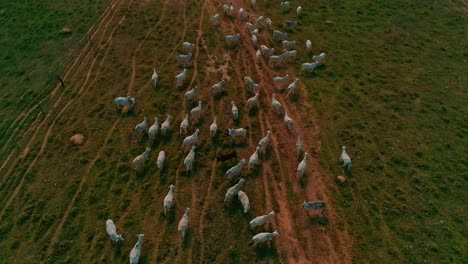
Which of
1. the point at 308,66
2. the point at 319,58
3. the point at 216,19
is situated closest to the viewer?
the point at 308,66

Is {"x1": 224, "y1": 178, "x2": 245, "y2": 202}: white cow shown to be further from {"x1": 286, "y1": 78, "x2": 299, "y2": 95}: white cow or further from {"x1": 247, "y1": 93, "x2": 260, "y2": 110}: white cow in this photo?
{"x1": 286, "y1": 78, "x2": 299, "y2": 95}: white cow

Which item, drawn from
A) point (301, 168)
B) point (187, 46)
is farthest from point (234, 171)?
point (187, 46)

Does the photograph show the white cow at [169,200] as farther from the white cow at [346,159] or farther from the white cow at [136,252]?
the white cow at [346,159]

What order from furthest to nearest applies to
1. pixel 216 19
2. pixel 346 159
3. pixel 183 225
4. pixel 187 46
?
pixel 216 19 < pixel 187 46 < pixel 346 159 < pixel 183 225

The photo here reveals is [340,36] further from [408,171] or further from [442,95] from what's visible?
[408,171]

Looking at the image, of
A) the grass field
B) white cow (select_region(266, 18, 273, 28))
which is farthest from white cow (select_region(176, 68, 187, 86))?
white cow (select_region(266, 18, 273, 28))

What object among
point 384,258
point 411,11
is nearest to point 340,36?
point 411,11

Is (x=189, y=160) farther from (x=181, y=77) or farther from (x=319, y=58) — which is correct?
(x=319, y=58)
